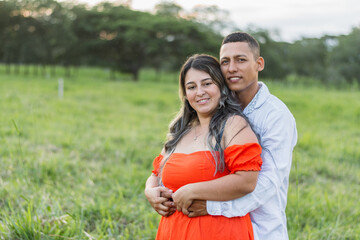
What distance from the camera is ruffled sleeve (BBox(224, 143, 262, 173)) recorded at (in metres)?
1.83

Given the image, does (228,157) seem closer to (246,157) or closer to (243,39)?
(246,157)

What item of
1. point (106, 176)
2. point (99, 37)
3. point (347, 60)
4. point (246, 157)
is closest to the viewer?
point (246, 157)

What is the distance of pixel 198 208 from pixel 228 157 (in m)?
0.32

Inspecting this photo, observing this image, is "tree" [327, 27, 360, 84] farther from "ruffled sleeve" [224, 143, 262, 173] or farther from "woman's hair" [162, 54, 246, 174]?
"ruffled sleeve" [224, 143, 262, 173]

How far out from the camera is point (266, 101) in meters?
2.11

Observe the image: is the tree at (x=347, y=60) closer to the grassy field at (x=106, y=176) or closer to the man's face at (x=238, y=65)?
the grassy field at (x=106, y=176)

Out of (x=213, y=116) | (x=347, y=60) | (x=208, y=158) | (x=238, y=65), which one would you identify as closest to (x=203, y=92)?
(x=213, y=116)

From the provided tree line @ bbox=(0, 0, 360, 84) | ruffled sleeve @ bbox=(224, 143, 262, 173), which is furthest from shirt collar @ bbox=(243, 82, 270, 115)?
tree line @ bbox=(0, 0, 360, 84)

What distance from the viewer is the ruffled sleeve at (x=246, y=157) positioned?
183cm

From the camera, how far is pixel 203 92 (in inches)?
83.5

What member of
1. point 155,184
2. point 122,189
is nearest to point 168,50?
point 122,189

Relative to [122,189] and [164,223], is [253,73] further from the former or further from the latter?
[122,189]

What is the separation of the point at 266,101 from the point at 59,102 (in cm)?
1010

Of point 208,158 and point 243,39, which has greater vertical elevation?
point 243,39
